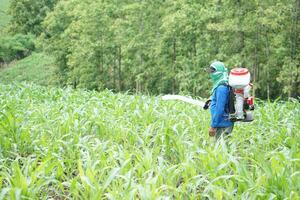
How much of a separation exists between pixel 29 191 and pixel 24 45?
4833 centimetres

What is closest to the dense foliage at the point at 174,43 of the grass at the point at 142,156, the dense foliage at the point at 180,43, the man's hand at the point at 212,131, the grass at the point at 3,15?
the dense foliage at the point at 180,43

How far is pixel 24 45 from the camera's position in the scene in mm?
49625

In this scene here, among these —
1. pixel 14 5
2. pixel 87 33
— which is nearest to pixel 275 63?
pixel 87 33

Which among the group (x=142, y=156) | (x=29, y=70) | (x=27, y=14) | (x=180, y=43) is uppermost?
(x=142, y=156)

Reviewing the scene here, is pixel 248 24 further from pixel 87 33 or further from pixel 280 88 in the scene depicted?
pixel 87 33

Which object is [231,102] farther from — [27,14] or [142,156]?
[27,14]

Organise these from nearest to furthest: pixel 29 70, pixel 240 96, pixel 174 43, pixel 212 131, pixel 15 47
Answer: pixel 240 96 < pixel 212 131 < pixel 174 43 < pixel 29 70 < pixel 15 47

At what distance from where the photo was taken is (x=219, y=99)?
5043mm

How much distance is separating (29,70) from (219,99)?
42264mm

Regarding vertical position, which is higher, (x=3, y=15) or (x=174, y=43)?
(x=174, y=43)

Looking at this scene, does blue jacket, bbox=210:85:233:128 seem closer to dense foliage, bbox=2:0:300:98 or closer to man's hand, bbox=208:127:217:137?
man's hand, bbox=208:127:217:137

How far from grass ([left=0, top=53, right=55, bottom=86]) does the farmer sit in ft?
117

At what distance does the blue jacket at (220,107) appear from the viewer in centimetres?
504

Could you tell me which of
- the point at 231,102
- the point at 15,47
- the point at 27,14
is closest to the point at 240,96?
the point at 231,102
